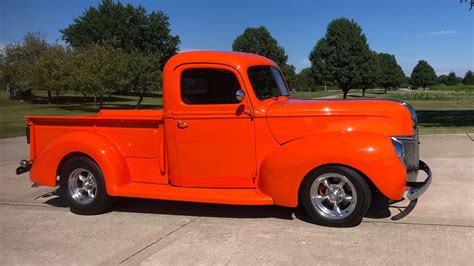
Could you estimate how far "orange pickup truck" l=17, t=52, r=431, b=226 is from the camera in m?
4.62

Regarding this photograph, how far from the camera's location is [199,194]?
203 inches

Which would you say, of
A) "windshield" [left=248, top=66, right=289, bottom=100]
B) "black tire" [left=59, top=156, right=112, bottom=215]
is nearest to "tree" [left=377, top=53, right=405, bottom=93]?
"windshield" [left=248, top=66, right=289, bottom=100]

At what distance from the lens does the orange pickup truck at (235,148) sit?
462cm

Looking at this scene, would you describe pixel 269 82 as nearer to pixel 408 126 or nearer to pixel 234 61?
pixel 234 61

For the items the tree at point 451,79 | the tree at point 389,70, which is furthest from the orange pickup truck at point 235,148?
the tree at point 451,79

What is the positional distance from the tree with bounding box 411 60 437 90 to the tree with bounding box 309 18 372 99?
88.0 m

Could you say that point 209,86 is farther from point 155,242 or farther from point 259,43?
point 259,43

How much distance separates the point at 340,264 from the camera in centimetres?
382

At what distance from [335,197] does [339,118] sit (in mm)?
840

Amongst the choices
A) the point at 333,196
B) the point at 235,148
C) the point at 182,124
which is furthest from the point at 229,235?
the point at 182,124

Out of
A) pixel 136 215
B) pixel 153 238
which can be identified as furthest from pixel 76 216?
pixel 153 238

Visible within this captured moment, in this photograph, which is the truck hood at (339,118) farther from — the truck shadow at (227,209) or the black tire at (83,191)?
the black tire at (83,191)

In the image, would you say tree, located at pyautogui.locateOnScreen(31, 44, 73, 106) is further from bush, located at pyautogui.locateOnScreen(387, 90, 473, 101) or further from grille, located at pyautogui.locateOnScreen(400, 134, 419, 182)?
Result: bush, located at pyautogui.locateOnScreen(387, 90, 473, 101)

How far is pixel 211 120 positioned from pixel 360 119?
1638mm
